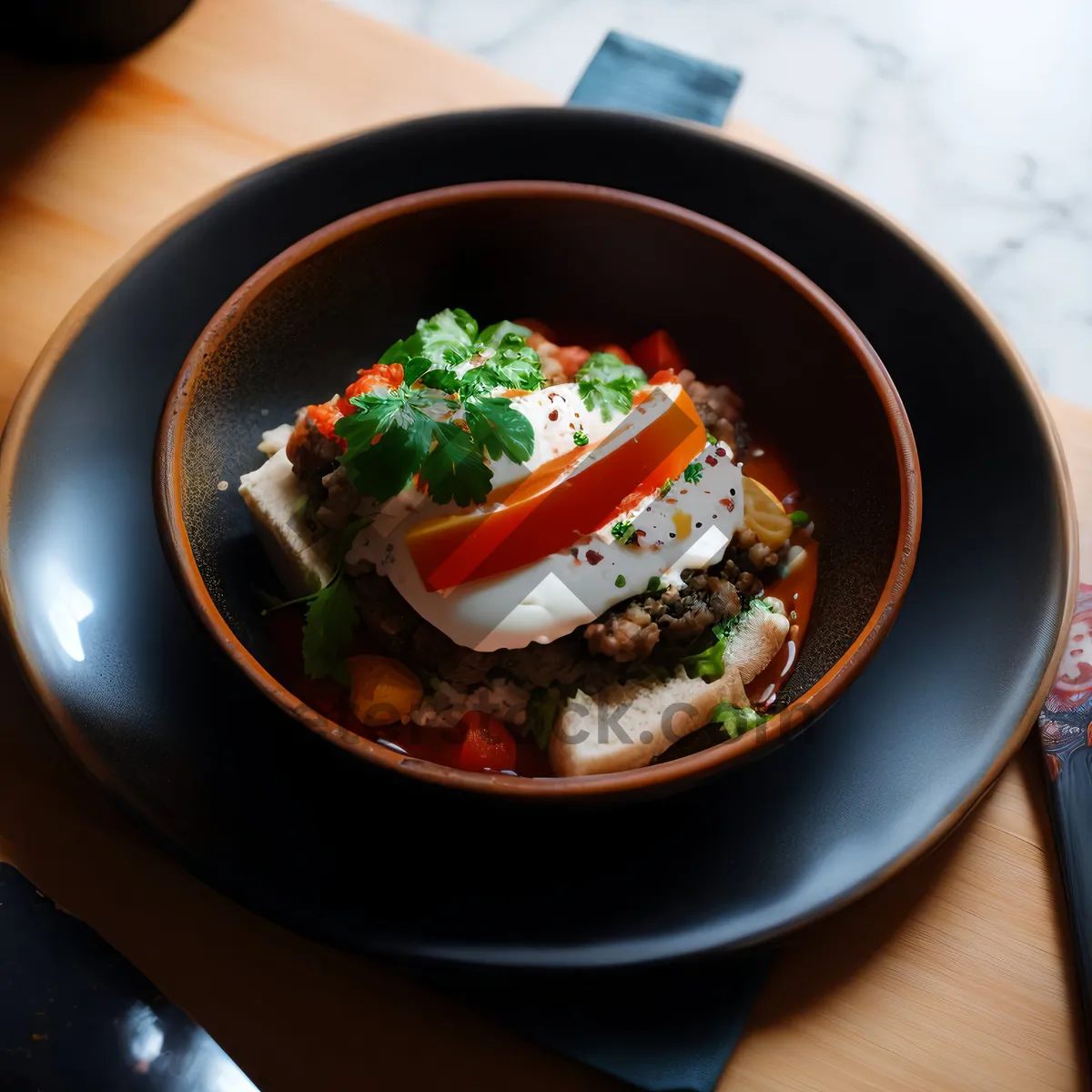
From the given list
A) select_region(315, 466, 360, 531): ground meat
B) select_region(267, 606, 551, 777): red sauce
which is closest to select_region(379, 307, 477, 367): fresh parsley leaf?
select_region(315, 466, 360, 531): ground meat

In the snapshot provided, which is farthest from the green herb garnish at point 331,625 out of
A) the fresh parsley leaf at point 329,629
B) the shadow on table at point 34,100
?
the shadow on table at point 34,100

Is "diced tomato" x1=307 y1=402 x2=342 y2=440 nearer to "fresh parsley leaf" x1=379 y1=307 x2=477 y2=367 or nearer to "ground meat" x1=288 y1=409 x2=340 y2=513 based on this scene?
"ground meat" x1=288 y1=409 x2=340 y2=513

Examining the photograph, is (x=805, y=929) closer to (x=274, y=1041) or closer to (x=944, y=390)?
(x=274, y=1041)

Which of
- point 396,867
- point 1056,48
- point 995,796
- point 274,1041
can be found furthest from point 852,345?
point 1056,48

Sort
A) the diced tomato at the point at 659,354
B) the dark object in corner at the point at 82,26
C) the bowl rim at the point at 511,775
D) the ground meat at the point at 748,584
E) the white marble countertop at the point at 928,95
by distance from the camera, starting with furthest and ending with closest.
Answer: the white marble countertop at the point at 928,95 < the dark object in corner at the point at 82,26 < the diced tomato at the point at 659,354 < the ground meat at the point at 748,584 < the bowl rim at the point at 511,775

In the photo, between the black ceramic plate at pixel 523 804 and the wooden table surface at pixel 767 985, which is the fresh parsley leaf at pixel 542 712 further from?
the wooden table surface at pixel 767 985

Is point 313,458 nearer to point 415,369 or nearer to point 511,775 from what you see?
point 415,369

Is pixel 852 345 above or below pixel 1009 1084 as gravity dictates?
above
